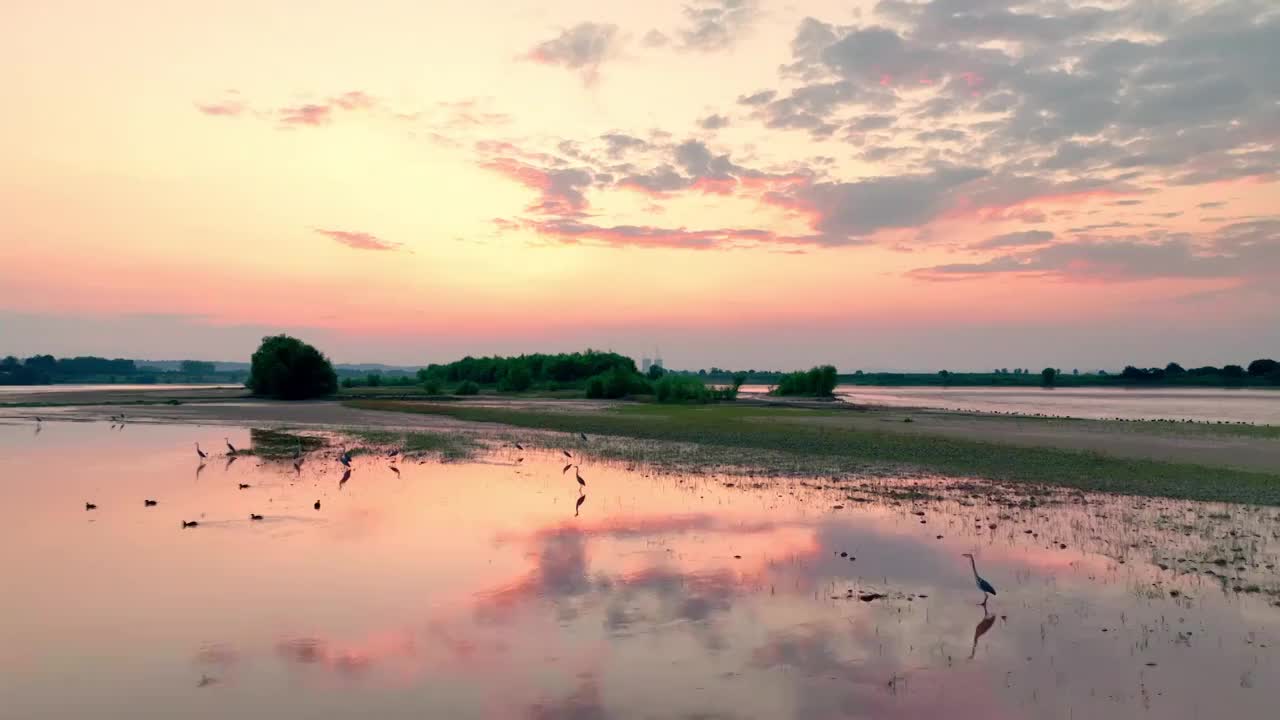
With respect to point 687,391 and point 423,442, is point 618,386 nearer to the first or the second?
point 687,391

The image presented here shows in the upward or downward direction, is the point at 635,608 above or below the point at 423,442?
below

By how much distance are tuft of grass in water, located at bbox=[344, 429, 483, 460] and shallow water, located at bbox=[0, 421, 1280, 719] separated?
11.8 meters

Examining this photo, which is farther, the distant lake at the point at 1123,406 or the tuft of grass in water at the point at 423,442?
the distant lake at the point at 1123,406

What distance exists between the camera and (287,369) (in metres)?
91.8

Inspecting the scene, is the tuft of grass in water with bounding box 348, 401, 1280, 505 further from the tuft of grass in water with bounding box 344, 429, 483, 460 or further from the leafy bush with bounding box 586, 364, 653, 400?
the leafy bush with bounding box 586, 364, 653, 400

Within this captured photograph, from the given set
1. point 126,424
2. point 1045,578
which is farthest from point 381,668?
point 126,424

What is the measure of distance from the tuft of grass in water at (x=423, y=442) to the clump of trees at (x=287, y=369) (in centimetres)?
5398

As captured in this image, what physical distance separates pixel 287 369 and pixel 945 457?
270 ft

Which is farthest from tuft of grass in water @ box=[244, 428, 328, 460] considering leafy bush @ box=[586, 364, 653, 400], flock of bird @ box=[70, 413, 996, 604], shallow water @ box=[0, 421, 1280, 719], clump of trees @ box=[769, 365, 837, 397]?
clump of trees @ box=[769, 365, 837, 397]

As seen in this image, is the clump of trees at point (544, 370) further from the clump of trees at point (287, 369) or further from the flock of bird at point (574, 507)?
the flock of bird at point (574, 507)

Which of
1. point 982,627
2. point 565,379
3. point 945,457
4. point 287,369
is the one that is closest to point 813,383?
point 565,379

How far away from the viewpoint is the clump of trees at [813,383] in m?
104

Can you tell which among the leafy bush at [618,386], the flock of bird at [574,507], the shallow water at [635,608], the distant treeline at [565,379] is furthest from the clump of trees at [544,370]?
the shallow water at [635,608]

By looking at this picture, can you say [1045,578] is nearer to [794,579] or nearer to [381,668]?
[794,579]
